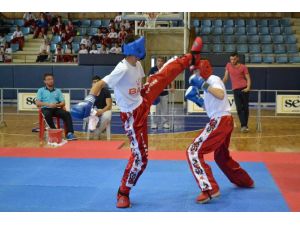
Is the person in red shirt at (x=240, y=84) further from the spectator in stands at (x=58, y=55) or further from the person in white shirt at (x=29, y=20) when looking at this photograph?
the person in white shirt at (x=29, y=20)

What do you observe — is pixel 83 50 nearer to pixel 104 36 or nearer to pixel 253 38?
pixel 104 36

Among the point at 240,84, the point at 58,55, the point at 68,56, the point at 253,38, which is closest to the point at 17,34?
the point at 58,55

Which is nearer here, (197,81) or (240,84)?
(197,81)

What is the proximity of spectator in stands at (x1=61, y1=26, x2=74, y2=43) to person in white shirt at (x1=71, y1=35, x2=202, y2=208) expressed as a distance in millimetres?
14752

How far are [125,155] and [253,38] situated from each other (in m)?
12.9

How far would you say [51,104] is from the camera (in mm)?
9578

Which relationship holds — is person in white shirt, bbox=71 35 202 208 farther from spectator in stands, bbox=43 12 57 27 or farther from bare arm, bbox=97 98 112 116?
spectator in stands, bbox=43 12 57 27

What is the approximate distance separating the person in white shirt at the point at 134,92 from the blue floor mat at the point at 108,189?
0.42 m

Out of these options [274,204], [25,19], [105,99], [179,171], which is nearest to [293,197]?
[274,204]

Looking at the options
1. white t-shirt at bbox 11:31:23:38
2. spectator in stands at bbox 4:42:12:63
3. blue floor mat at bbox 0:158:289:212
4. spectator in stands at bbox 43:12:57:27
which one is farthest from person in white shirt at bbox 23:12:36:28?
blue floor mat at bbox 0:158:289:212

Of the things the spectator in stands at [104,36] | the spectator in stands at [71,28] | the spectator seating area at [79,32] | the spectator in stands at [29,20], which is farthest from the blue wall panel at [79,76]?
the spectator in stands at [29,20]

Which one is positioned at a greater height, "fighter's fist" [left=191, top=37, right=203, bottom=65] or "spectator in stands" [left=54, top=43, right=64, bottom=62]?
"spectator in stands" [left=54, top=43, right=64, bottom=62]

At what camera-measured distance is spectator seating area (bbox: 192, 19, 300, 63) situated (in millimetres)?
17984

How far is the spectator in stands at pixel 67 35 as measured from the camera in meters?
19.4
